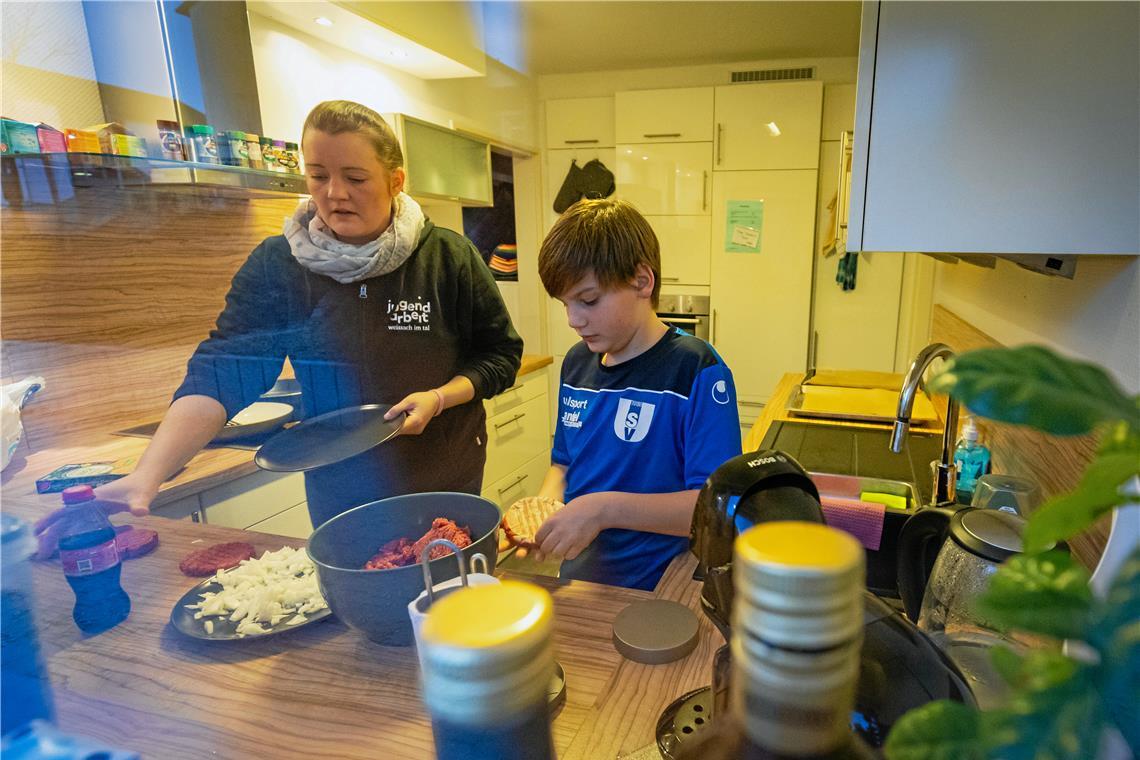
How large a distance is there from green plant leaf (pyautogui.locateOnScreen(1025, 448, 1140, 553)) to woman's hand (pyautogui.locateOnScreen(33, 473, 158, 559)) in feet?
1.91

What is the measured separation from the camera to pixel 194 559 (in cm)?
58

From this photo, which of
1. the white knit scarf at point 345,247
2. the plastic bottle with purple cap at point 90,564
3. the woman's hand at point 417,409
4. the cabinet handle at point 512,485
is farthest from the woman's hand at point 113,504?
the cabinet handle at point 512,485

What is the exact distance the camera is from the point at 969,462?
0.88m

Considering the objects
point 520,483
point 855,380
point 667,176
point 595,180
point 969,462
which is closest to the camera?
point 969,462

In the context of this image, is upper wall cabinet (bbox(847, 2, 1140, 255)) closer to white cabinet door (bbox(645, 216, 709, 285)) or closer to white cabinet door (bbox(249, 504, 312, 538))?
white cabinet door (bbox(249, 504, 312, 538))

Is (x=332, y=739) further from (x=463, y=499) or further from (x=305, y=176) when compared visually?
(x=305, y=176)

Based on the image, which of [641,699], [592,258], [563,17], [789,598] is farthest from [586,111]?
[789,598]

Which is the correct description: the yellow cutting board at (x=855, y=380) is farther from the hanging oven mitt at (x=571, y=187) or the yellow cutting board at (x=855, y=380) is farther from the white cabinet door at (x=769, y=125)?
the hanging oven mitt at (x=571, y=187)

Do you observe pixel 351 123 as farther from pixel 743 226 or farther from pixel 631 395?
pixel 743 226

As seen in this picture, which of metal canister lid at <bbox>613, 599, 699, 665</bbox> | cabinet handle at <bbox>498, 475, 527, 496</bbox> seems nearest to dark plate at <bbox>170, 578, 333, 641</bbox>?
metal canister lid at <bbox>613, 599, 699, 665</bbox>

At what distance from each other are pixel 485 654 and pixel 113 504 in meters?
0.59

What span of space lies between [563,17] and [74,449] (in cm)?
207

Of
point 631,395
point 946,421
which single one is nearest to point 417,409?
point 631,395

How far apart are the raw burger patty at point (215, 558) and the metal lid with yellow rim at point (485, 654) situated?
56 cm
